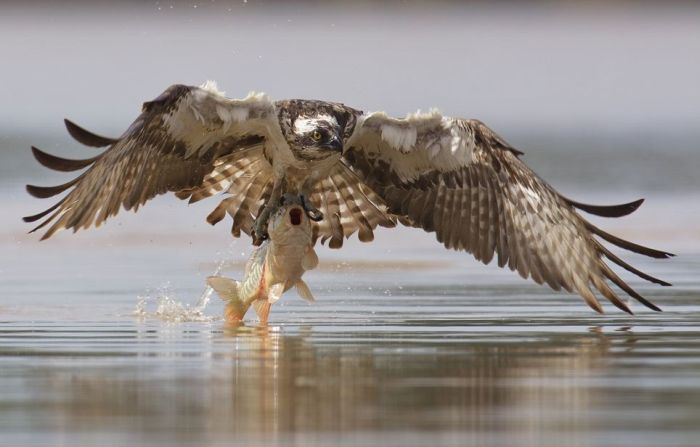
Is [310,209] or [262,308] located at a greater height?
[310,209]

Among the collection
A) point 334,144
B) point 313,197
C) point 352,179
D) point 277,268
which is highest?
point 334,144

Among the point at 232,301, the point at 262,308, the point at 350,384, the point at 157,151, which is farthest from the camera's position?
the point at 232,301

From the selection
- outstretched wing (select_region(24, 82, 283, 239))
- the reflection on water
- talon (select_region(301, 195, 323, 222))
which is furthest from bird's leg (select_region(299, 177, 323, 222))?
the reflection on water

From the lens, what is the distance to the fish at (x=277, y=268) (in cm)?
1356

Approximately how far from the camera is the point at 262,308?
13531 millimetres

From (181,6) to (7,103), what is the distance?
972 inches

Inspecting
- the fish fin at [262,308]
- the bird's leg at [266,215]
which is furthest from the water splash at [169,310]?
the bird's leg at [266,215]

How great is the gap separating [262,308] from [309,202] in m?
0.84

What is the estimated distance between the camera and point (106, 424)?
9164 millimetres

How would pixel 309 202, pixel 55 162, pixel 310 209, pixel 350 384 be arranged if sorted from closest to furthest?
pixel 350 384, pixel 55 162, pixel 310 209, pixel 309 202

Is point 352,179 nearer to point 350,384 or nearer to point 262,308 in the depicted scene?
point 262,308

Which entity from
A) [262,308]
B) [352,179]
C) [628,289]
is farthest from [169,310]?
[628,289]

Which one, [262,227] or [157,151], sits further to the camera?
[262,227]

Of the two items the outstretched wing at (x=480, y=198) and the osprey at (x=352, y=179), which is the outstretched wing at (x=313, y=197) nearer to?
the osprey at (x=352, y=179)
